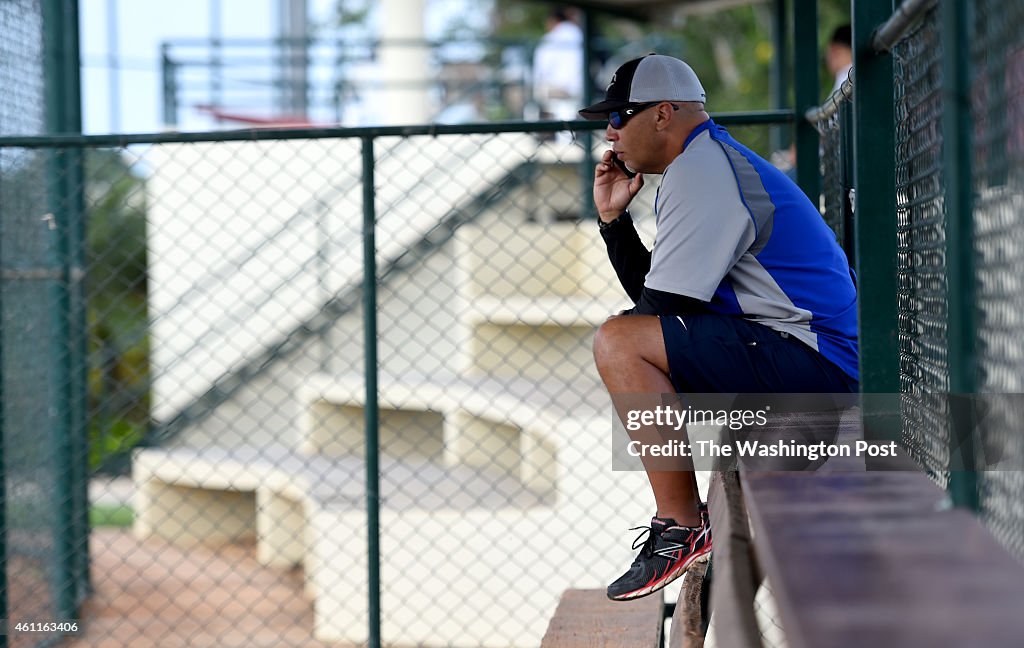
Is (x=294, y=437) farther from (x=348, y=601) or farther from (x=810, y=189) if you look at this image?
(x=810, y=189)

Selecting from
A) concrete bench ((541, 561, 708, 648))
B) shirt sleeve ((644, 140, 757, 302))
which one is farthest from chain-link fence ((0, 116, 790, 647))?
shirt sleeve ((644, 140, 757, 302))

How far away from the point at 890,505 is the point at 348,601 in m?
4.39

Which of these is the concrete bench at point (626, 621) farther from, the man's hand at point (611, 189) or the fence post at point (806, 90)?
the fence post at point (806, 90)

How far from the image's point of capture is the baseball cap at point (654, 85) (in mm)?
2982

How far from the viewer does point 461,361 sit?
26.1 feet

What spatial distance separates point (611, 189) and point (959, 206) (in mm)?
1653

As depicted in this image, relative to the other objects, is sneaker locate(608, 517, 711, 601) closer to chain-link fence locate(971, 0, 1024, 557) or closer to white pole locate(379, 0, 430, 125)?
chain-link fence locate(971, 0, 1024, 557)

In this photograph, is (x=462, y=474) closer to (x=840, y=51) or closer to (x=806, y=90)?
(x=840, y=51)

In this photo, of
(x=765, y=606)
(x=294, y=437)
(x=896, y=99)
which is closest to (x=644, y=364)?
(x=896, y=99)

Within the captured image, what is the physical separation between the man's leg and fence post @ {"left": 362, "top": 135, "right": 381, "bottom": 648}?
4.60ft

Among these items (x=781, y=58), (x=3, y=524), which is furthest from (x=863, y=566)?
(x=781, y=58)

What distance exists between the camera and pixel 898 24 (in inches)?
78.3

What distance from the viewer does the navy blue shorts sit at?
109 inches

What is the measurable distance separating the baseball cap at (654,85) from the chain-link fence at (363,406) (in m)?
1.01
